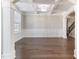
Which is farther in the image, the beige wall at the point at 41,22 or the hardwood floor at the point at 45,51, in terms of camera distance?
the beige wall at the point at 41,22

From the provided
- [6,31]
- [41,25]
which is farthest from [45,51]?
[41,25]

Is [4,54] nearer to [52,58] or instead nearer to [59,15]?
[52,58]

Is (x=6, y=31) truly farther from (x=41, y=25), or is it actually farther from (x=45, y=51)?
(x=41, y=25)

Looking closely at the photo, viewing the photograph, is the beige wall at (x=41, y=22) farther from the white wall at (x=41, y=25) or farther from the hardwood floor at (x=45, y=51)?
the hardwood floor at (x=45, y=51)

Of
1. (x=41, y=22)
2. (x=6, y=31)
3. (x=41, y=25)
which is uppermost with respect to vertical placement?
(x=41, y=22)

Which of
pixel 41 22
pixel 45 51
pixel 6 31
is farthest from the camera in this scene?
pixel 41 22

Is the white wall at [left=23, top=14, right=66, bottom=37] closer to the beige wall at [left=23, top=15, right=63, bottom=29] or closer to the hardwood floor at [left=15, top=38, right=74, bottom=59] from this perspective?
the beige wall at [left=23, top=15, right=63, bottom=29]

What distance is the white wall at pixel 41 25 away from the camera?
13078mm

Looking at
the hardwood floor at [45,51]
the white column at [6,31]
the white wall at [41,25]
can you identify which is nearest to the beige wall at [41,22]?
the white wall at [41,25]

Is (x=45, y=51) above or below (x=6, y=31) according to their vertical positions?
below

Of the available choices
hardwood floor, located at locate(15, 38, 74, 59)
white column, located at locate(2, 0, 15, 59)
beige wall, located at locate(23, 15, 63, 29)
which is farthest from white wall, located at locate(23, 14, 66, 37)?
white column, located at locate(2, 0, 15, 59)

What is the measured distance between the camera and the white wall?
1308cm

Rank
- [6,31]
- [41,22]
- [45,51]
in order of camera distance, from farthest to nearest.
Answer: [41,22] → [45,51] → [6,31]

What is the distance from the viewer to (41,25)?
13133 millimetres
